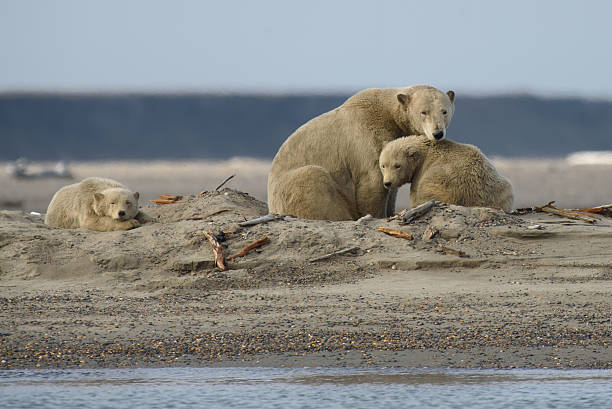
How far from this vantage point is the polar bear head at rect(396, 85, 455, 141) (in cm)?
1026

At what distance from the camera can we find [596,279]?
895cm

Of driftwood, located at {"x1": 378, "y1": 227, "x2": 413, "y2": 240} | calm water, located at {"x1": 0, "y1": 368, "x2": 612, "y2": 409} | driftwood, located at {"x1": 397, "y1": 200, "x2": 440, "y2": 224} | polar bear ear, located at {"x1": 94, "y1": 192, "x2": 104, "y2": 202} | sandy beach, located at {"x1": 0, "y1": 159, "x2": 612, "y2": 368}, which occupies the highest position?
polar bear ear, located at {"x1": 94, "y1": 192, "x2": 104, "y2": 202}

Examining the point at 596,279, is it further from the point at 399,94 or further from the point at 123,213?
the point at 123,213

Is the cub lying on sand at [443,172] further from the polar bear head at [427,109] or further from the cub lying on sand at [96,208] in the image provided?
the cub lying on sand at [96,208]

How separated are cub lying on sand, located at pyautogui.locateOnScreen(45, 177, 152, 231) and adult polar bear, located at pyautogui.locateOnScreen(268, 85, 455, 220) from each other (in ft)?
5.75

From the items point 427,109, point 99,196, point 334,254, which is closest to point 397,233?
point 334,254

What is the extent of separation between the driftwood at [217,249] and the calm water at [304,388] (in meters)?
3.11

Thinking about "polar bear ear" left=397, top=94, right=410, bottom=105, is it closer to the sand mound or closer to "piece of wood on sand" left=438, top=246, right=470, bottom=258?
the sand mound

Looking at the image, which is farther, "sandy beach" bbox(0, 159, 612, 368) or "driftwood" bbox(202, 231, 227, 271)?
"driftwood" bbox(202, 231, 227, 271)

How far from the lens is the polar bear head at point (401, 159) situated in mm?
10242

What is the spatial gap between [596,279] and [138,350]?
457 cm

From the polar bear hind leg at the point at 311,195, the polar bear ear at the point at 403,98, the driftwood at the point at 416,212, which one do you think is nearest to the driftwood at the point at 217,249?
the polar bear hind leg at the point at 311,195

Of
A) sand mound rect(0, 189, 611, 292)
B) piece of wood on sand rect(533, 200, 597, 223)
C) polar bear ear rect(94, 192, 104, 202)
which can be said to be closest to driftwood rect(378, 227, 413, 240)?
sand mound rect(0, 189, 611, 292)

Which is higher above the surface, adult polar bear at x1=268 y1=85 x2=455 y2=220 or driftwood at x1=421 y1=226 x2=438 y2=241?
adult polar bear at x1=268 y1=85 x2=455 y2=220
